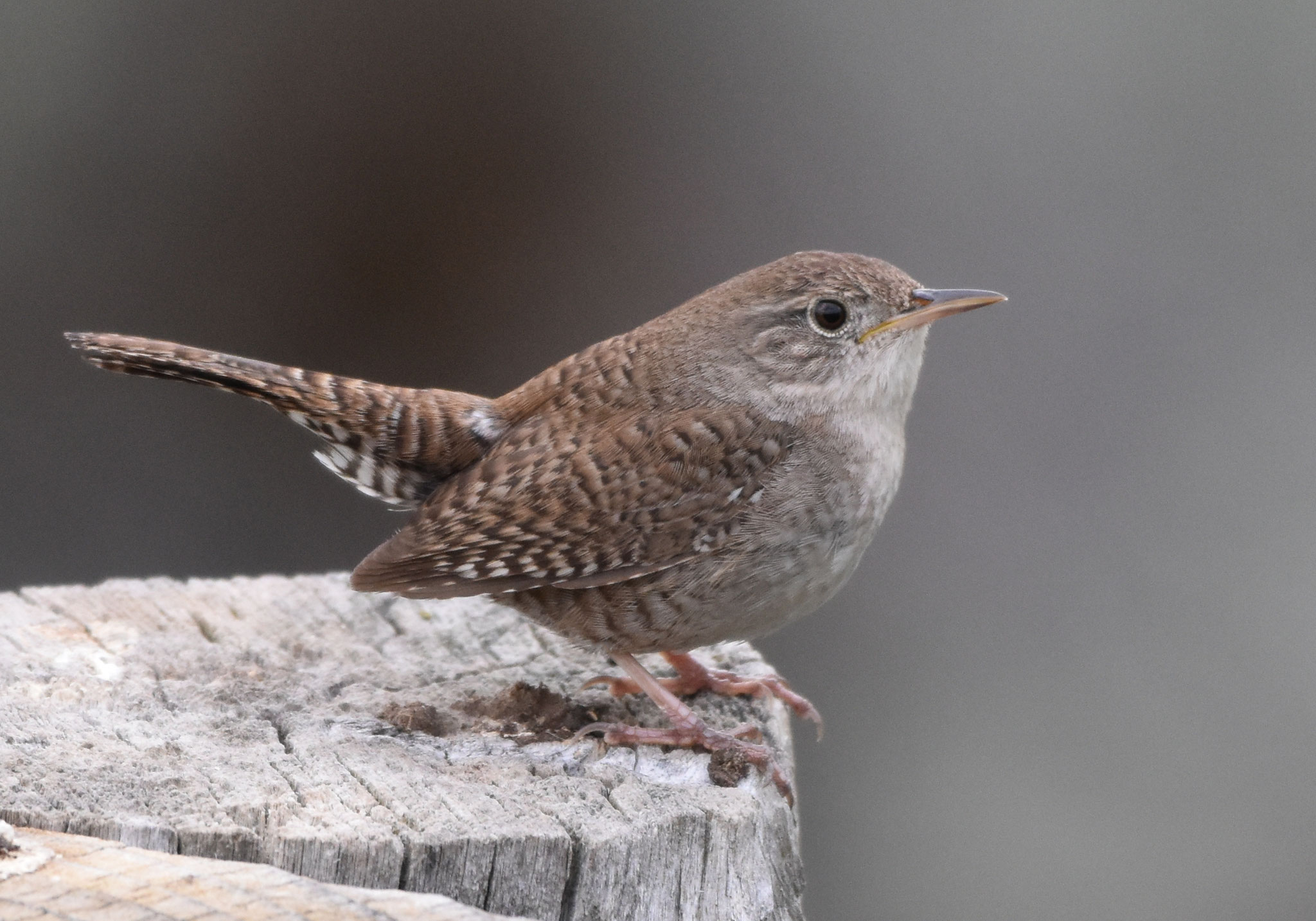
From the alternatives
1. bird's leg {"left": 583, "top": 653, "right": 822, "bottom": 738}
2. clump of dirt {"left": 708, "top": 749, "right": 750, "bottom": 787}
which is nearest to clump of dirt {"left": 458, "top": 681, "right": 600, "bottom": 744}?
bird's leg {"left": 583, "top": 653, "right": 822, "bottom": 738}

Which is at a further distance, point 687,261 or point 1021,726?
point 687,261

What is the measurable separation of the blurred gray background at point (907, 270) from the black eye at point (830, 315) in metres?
2.37

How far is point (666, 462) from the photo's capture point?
10.2 ft

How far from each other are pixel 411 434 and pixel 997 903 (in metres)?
→ 3.15

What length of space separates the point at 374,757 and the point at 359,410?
928 millimetres

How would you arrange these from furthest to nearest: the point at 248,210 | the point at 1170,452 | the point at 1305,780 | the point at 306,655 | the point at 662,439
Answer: the point at 248,210, the point at 1170,452, the point at 1305,780, the point at 306,655, the point at 662,439

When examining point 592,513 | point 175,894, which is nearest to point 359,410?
point 592,513

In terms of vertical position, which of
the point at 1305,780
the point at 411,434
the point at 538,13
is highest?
the point at 538,13

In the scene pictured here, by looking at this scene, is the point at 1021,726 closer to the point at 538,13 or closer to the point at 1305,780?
the point at 1305,780

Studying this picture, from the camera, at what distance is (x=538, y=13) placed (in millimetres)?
6020

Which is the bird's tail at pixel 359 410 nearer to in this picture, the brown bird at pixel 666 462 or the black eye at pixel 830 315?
the brown bird at pixel 666 462

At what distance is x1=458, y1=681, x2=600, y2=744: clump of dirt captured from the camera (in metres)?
3.04

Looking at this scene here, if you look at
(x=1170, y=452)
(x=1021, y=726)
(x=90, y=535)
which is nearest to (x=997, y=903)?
(x=1021, y=726)

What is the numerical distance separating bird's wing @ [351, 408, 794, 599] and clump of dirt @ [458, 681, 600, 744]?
0.27 meters
